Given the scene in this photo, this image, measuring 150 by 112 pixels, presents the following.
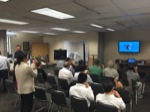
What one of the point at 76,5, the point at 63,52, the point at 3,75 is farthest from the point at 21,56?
the point at 63,52

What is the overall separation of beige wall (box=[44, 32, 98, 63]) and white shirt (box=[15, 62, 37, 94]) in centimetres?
759

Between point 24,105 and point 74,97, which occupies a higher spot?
point 74,97

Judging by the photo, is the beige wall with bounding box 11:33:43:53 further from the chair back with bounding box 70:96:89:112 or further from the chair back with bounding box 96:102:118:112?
the chair back with bounding box 96:102:118:112

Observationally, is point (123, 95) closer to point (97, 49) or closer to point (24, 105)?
point (24, 105)

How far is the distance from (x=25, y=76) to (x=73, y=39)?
8.48 m

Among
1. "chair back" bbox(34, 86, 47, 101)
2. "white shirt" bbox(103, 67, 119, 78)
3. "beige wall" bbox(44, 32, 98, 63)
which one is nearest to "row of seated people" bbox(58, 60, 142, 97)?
"white shirt" bbox(103, 67, 119, 78)

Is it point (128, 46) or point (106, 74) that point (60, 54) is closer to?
point (128, 46)

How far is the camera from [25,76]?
288cm

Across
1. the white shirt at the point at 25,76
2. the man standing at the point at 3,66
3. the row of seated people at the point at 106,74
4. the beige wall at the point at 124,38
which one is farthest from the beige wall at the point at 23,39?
the white shirt at the point at 25,76

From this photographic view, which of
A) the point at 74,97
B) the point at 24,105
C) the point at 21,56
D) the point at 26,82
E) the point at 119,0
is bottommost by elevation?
the point at 24,105

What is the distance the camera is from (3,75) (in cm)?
534

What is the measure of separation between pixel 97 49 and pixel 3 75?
6.30 metres

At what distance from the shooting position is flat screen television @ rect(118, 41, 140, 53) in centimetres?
848

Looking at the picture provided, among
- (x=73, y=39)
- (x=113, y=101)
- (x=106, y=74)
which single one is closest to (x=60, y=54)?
(x=73, y=39)
